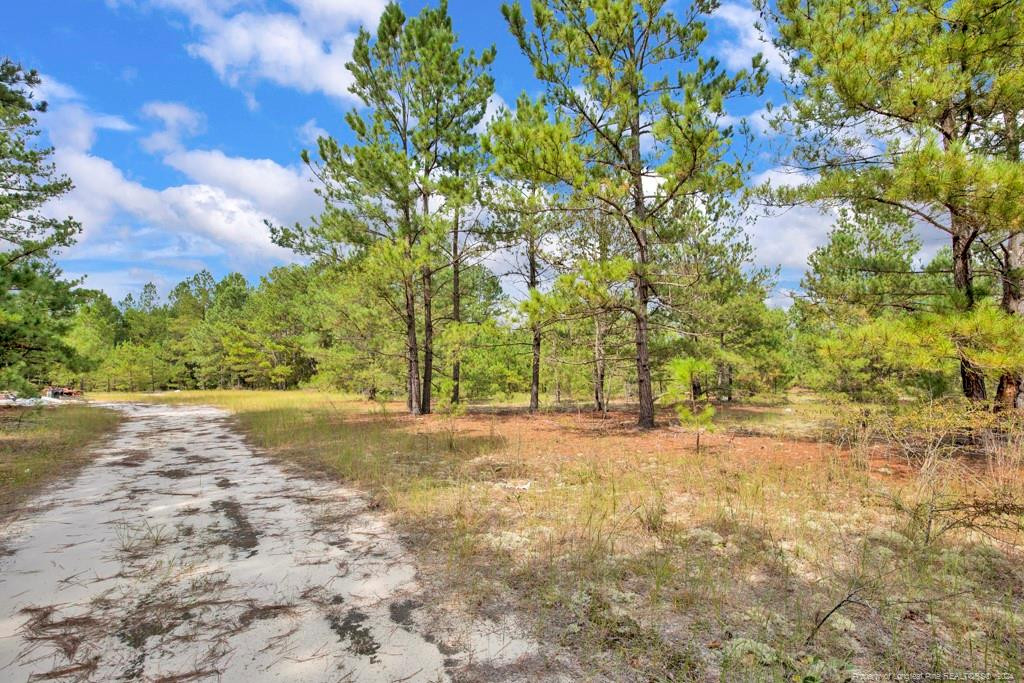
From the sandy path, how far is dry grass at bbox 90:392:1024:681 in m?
0.50

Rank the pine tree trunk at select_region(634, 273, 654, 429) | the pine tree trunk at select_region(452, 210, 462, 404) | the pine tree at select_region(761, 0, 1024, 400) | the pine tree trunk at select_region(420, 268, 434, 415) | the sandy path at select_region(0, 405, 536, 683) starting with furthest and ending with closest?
the pine tree trunk at select_region(420, 268, 434, 415)
the pine tree trunk at select_region(452, 210, 462, 404)
the pine tree trunk at select_region(634, 273, 654, 429)
the pine tree at select_region(761, 0, 1024, 400)
the sandy path at select_region(0, 405, 536, 683)

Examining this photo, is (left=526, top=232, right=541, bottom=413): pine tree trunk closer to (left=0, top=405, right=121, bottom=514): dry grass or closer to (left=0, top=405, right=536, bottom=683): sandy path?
(left=0, top=405, right=536, bottom=683): sandy path

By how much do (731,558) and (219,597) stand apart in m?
3.41

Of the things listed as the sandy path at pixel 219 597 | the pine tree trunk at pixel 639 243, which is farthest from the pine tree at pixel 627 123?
the sandy path at pixel 219 597

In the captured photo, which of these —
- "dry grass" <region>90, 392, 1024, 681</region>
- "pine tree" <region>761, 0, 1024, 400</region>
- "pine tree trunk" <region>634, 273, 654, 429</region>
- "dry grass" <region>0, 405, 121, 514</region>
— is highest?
"pine tree" <region>761, 0, 1024, 400</region>

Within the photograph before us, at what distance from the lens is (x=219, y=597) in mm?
2770

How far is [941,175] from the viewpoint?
4918 mm

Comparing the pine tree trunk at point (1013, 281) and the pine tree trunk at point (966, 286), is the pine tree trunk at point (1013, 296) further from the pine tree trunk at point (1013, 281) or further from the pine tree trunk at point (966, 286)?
the pine tree trunk at point (966, 286)

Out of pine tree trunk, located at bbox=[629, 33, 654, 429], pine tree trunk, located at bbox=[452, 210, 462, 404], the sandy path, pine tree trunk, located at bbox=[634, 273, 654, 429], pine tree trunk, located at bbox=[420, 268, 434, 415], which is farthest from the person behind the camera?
pine tree trunk, located at bbox=[420, 268, 434, 415]

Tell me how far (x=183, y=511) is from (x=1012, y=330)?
925 centimetres

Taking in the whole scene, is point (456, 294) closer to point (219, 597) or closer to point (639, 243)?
point (639, 243)

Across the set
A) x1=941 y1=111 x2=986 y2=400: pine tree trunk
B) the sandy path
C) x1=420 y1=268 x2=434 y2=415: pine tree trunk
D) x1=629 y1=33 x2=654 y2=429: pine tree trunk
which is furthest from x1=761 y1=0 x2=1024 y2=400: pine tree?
x1=420 y1=268 x2=434 y2=415: pine tree trunk

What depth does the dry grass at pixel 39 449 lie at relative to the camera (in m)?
5.81

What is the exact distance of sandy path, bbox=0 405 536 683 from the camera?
6.99 ft
